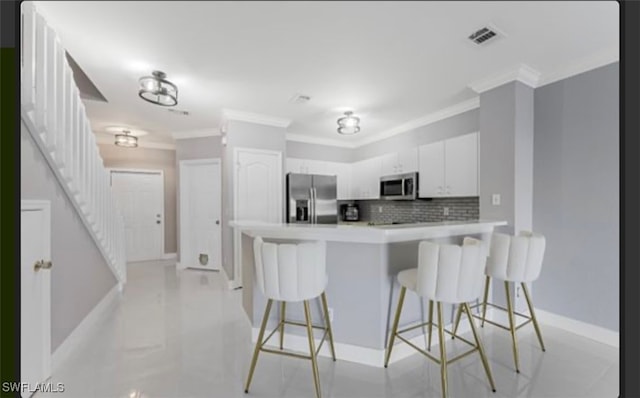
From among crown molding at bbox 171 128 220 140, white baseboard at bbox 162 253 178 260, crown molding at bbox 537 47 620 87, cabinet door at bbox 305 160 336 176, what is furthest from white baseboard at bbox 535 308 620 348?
white baseboard at bbox 162 253 178 260

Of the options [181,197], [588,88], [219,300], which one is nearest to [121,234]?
[181,197]

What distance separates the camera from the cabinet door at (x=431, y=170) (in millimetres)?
3661

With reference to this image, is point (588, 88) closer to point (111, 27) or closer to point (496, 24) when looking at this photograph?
point (496, 24)

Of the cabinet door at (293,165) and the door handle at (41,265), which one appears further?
the cabinet door at (293,165)

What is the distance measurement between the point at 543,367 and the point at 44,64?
13.8ft

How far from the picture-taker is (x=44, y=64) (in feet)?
6.24

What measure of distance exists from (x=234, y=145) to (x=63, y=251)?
2209 millimetres

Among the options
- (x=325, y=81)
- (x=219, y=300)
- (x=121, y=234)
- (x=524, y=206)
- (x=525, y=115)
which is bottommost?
(x=219, y=300)

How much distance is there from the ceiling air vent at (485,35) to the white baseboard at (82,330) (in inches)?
157

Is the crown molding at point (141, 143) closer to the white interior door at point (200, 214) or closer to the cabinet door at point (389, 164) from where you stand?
the white interior door at point (200, 214)

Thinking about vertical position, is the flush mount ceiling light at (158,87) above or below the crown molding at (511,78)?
below

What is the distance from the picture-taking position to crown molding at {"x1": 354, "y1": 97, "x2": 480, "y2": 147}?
11.3 ft

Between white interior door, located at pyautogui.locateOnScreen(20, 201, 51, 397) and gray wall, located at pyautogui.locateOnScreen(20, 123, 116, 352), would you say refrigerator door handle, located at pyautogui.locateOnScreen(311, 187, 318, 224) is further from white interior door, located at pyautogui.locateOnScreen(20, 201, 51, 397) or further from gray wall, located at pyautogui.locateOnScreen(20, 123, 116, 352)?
white interior door, located at pyautogui.locateOnScreen(20, 201, 51, 397)

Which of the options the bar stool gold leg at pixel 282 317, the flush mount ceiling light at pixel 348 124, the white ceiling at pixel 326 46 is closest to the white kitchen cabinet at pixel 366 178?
the flush mount ceiling light at pixel 348 124
